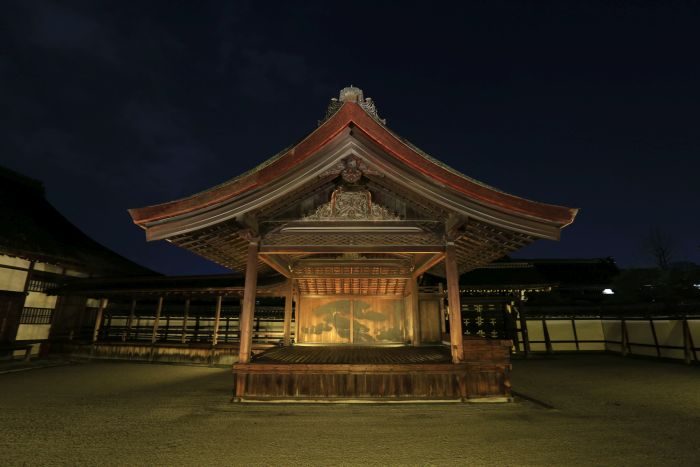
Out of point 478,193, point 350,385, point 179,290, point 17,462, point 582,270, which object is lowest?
point 17,462

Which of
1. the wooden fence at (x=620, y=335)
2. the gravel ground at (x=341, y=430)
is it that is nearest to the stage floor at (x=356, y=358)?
the gravel ground at (x=341, y=430)

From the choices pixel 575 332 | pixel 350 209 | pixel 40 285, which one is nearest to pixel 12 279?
pixel 40 285

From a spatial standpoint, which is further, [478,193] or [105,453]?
[478,193]

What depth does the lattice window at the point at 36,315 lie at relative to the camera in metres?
14.2

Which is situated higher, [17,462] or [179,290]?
[179,290]

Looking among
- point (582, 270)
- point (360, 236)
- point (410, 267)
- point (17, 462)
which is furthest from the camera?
point (582, 270)

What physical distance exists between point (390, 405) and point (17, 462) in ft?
16.2

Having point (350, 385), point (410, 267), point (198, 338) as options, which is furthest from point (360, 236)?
point (198, 338)

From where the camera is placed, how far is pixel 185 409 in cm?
585

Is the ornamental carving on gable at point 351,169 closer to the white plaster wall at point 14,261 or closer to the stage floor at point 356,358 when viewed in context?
the stage floor at point 356,358

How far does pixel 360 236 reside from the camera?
22.2 feet

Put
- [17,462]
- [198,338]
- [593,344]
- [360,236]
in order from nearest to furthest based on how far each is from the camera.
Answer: [17,462] < [360,236] < [198,338] < [593,344]

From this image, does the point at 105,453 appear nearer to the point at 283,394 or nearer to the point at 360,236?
the point at 283,394

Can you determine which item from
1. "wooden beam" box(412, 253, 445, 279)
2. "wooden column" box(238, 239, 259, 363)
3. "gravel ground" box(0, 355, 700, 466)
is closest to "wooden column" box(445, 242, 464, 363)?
"gravel ground" box(0, 355, 700, 466)
